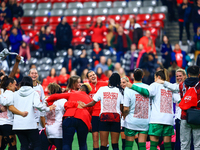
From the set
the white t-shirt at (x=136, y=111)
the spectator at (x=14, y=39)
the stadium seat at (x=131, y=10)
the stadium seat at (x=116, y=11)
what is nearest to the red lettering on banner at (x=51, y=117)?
the white t-shirt at (x=136, y=111)

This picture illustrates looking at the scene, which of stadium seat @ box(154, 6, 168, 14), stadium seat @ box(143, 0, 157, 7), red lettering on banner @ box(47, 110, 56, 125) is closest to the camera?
red lettering on banner @ box(47, 110, 56, 125)

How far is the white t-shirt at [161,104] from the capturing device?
5.49 meters

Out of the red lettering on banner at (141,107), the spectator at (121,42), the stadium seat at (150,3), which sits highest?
the stadium seat at (150,3)

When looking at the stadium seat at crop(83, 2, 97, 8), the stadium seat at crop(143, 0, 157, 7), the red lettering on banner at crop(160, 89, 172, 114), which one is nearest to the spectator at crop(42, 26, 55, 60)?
the stadium seat at crop(83, 2, 97, 8)

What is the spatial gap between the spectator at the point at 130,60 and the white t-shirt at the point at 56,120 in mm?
7208

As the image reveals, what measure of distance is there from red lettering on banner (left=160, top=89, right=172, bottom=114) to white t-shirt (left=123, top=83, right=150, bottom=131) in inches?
10.7

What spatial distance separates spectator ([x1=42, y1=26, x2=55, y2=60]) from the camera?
1396 cm

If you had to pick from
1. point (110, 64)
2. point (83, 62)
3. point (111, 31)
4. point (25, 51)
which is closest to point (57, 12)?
point (25, 51)

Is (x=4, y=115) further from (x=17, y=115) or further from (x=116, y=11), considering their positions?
(x=116, y=11)

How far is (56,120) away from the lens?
5.64 m

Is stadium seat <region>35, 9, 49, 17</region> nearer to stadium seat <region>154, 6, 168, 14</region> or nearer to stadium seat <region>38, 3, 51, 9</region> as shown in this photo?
stadium seat <region>38, 3, 51, 9</region>

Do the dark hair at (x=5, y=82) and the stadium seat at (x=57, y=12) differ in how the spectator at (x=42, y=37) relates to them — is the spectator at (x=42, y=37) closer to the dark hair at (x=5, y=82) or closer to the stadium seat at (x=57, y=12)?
the stadium seat at (x=57, y=12)

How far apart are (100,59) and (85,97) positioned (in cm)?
726

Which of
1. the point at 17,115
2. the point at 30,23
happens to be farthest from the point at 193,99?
the point at 30,23
